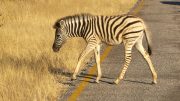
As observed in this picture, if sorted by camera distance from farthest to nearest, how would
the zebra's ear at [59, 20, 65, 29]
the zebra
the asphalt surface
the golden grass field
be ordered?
the zebra's ear at [59, 20, 65, 29], the zebra, the golden grass field, the asphalt surface

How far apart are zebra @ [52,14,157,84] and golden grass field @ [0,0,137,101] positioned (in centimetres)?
91

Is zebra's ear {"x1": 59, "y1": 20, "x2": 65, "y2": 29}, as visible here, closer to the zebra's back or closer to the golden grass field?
the zebra's back

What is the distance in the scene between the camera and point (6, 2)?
26.1 m

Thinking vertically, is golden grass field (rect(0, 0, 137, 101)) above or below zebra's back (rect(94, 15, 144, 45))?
below

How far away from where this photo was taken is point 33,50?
15000 millimetres

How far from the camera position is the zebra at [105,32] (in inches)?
437

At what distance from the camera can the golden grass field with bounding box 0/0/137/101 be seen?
410 inches

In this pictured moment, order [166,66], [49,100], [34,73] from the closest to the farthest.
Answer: [49,100] < [34,73] < [166,66]

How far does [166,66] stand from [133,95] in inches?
121

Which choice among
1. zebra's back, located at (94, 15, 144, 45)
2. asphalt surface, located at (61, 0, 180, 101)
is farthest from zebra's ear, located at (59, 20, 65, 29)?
asphalt surface, located at (61, 0, 180, 101)

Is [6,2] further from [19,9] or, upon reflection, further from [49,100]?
[49,100]

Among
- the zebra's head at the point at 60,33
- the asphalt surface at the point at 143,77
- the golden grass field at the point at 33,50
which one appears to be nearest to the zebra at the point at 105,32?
the zebra's head at the point at 60,33

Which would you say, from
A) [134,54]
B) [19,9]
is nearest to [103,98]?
[134,54]

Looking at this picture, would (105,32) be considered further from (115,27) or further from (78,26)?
(78,26)
